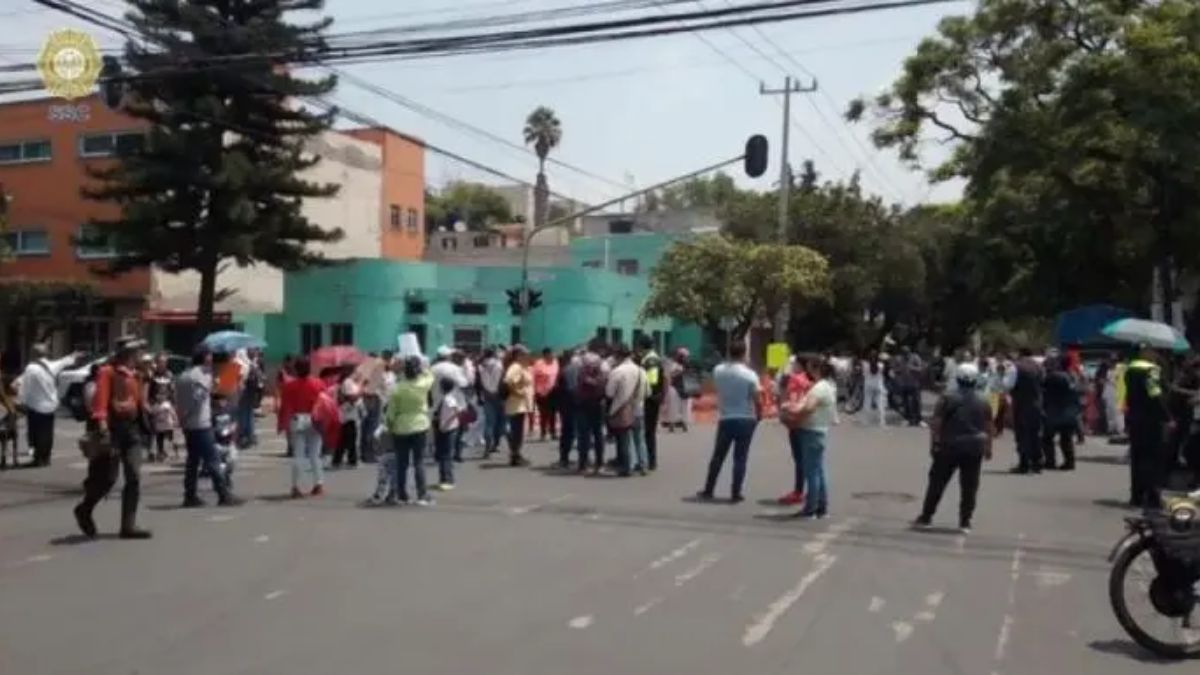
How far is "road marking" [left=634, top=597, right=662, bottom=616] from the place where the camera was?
9.10 m

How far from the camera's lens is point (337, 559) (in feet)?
36.5

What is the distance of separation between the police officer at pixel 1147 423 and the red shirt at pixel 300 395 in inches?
348

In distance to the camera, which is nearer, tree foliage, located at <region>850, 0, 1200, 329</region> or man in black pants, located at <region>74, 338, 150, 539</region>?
man in black pants, located at <region>74, 338, 150, 539</region>

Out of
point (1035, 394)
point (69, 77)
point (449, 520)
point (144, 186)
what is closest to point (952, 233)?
point (144, 186)

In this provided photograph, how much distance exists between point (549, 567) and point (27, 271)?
146 ft

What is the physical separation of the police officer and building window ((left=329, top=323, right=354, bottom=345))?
3682 centimetres

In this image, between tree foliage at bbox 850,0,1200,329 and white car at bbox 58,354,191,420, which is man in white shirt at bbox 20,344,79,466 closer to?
white car at bbox 58,354,191,420

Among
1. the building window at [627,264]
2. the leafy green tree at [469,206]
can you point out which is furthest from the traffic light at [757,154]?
the leafy green tree at [469,206]

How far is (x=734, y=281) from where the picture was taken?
46406 mm

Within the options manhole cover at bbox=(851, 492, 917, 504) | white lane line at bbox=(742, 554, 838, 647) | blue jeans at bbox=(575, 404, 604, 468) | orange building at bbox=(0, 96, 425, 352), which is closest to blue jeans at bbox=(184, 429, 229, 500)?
blue jeans at bbox=(575, 404, 604, 468)

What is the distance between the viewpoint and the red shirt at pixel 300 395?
15.5 metres

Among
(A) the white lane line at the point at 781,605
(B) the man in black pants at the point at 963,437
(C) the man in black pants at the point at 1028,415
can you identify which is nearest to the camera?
(A) the white lane line at the point at 781,605

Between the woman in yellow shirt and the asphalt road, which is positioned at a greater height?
the woman in yellow shirt

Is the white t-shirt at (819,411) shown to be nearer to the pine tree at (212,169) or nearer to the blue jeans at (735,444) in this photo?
the blue jeans at (735,444)
